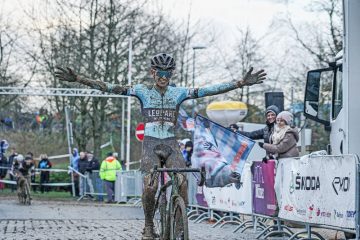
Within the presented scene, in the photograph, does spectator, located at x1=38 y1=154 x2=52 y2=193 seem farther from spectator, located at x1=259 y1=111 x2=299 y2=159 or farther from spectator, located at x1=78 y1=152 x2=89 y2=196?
spectator, located at x1=259 y1=111 x2=299 y2=159

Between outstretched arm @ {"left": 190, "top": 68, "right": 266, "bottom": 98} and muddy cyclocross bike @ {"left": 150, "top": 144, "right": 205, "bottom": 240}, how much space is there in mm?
723

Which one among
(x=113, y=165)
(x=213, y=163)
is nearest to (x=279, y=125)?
(x=213, y=163)

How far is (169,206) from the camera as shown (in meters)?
8.60

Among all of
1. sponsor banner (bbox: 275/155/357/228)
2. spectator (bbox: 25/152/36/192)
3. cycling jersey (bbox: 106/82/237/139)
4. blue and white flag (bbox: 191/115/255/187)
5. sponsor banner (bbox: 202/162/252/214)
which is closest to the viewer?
cycling jersey (bbox: 106/82/237/139)

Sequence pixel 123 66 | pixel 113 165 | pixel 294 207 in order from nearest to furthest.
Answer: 1. pixel 294 207
2. pixel 113 165
3. pixel 123 66

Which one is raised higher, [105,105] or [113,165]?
[105,105]

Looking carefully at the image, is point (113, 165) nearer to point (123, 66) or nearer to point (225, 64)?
point (123, 66)

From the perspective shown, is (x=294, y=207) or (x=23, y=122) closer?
(x=294, y=207)

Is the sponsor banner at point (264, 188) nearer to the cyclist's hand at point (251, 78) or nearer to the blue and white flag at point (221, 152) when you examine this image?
the blue and white flag at point (221, 152)

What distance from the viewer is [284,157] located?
12977 millimetres

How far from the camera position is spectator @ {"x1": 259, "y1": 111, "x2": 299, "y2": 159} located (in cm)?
1286

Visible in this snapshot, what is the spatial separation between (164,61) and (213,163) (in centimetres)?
574

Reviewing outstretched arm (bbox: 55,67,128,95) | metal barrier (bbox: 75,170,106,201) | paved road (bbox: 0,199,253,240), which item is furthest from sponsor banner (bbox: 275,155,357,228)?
metal barrier (bbox: 75,170,106,201)

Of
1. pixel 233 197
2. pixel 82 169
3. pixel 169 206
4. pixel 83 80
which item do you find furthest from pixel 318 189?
pixel 82 169
